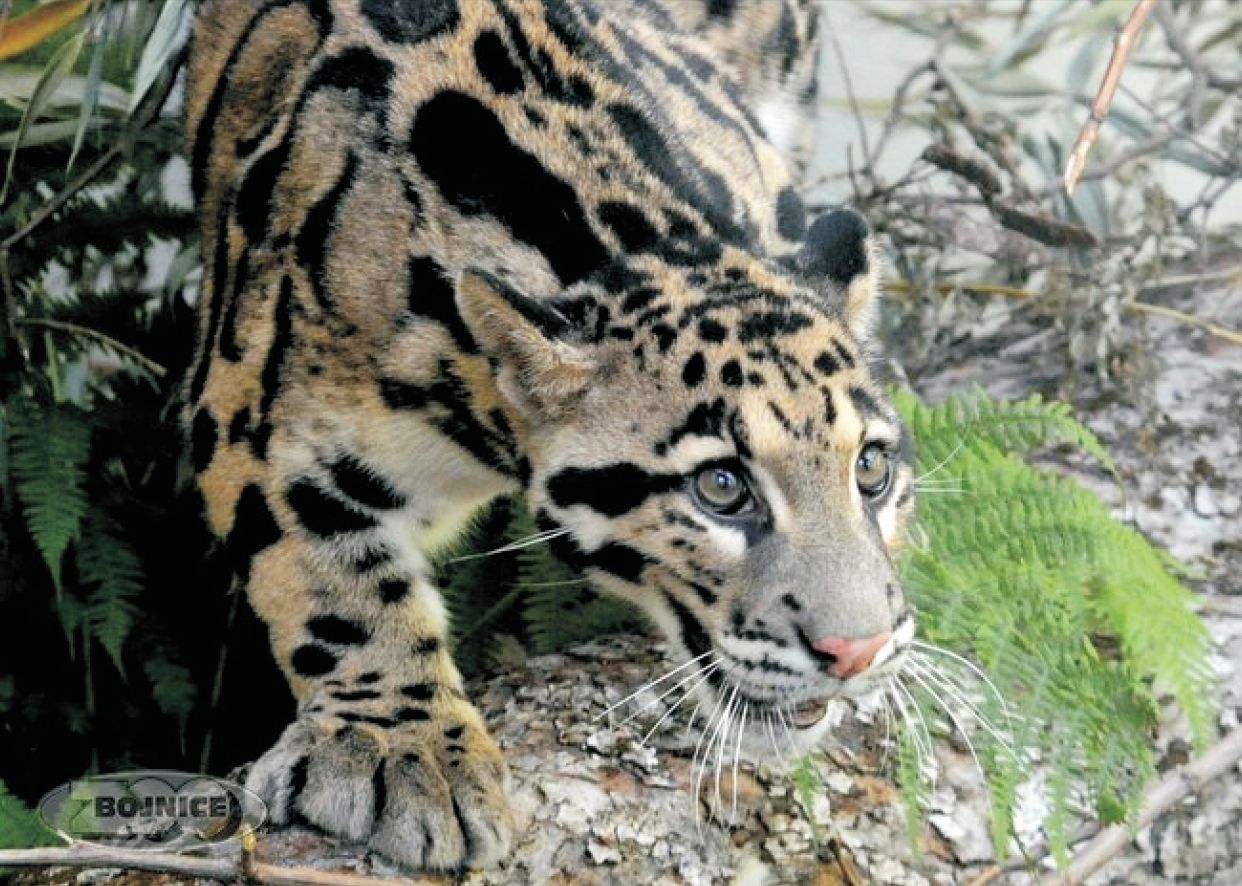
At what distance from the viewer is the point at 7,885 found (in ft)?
8.20

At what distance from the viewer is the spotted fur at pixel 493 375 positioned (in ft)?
8.05

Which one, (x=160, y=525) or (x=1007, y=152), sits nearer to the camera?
(x=160, y=525)

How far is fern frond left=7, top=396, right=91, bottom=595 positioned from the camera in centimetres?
325

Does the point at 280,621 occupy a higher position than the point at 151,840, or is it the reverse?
the point at 280,621

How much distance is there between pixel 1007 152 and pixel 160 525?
2473 mm

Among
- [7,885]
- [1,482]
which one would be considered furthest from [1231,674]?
[1,482]

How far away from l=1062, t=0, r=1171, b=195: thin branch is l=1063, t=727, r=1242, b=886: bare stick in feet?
3.63

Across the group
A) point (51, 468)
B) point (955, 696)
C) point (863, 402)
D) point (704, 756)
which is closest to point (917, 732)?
point (955, 696)

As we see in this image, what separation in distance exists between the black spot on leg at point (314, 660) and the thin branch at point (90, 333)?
103 cm

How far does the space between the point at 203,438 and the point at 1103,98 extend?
1664 mm

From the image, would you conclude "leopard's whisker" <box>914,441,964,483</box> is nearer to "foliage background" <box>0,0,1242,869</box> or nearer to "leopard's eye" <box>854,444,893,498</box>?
"foliage background" <box>0,0,1242,869</box>

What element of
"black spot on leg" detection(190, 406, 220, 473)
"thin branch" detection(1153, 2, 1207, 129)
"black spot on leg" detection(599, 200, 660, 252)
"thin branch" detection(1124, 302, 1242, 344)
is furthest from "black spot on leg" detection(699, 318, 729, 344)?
"thin branch" detection(1153, 2, 1207, 129)

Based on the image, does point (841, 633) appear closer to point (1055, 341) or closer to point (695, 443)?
point (695, 443)

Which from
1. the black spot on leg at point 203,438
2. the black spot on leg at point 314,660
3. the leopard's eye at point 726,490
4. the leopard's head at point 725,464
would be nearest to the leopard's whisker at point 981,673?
the leopard's head at point 725,464
